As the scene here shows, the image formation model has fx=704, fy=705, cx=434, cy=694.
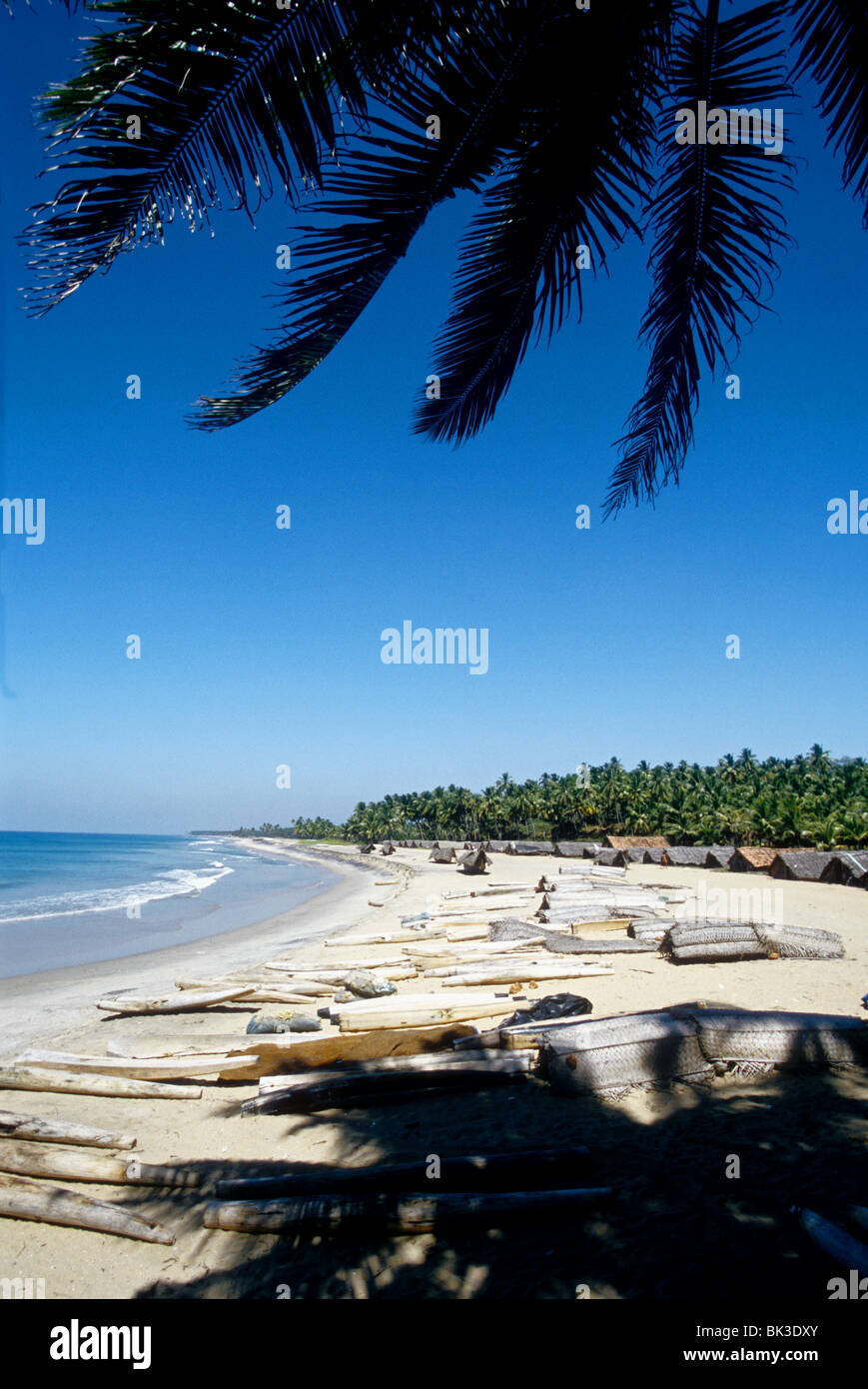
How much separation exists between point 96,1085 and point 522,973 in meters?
6.42

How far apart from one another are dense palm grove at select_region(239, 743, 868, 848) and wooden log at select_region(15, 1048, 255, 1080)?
37347 mm

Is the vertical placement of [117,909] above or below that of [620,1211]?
below

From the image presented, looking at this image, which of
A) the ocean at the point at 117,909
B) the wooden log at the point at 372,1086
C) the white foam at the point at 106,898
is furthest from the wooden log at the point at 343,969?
the white foam at the point at 106,898

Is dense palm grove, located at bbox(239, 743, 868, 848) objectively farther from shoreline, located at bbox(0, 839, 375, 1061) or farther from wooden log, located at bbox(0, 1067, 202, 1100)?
wooden log, located at bbox(0, 1067, 202, 1100)

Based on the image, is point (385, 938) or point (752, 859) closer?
point (385, 938)

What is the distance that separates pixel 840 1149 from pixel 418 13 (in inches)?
259

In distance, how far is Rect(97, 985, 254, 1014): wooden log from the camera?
35.2ft

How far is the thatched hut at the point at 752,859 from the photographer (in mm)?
34188

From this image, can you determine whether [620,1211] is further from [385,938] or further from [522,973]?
[385,938]

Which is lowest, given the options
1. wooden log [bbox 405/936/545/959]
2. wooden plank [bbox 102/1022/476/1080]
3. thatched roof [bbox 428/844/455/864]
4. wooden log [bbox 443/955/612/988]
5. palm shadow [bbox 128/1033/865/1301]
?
thatched roof [bbox 428/844/455/864]

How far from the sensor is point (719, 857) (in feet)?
127

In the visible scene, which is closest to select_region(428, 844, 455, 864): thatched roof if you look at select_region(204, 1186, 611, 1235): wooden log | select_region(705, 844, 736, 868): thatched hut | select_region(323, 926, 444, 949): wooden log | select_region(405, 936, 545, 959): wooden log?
select_region(705, 844, 736, 868): thatched hut

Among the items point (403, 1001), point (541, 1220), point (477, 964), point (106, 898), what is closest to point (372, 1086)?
point (541, 1220)
